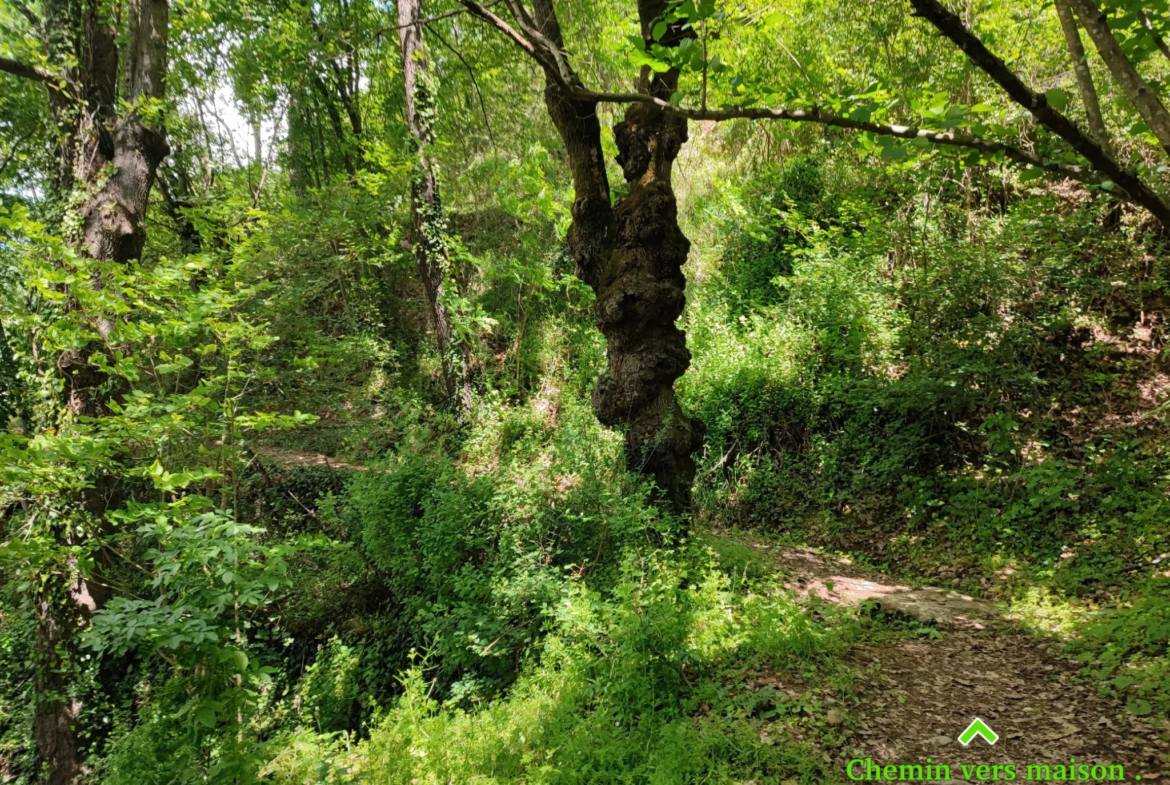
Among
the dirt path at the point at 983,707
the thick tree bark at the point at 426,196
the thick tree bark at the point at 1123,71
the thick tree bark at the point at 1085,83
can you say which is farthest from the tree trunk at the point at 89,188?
the thick tree bark at the point at 1085,83

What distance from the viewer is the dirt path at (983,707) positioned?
2635 mm

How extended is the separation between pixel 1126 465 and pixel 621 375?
458 cm

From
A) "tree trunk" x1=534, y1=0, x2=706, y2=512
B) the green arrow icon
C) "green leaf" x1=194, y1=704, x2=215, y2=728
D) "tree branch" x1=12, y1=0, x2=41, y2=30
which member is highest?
"tree branch" x1=12, y1=0, x2=41, y2=30

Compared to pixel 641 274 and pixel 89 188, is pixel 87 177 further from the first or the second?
pixel 641 274

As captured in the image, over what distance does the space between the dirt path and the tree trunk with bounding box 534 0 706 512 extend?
2.09 meters

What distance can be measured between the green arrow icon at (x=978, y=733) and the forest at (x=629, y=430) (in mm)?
17

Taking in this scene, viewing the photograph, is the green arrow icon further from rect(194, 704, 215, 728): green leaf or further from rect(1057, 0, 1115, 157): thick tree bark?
rect(194, 704, 215, 728): green leaf

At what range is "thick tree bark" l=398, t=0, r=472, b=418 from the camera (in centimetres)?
922

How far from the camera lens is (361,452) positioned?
34.3 ft

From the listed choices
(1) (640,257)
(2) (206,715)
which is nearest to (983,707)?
(1) (640,257)

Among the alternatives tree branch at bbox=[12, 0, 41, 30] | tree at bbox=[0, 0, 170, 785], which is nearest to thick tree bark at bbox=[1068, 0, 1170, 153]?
tree at bbox=[0, 0, 170, 785]

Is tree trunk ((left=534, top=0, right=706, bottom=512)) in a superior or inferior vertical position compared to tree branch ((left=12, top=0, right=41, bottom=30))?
inferior

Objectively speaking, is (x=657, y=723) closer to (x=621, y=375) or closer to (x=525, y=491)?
(x=525, y=491)

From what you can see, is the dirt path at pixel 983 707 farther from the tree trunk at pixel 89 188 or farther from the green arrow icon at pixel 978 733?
the tree trunk at pixel 89 188
